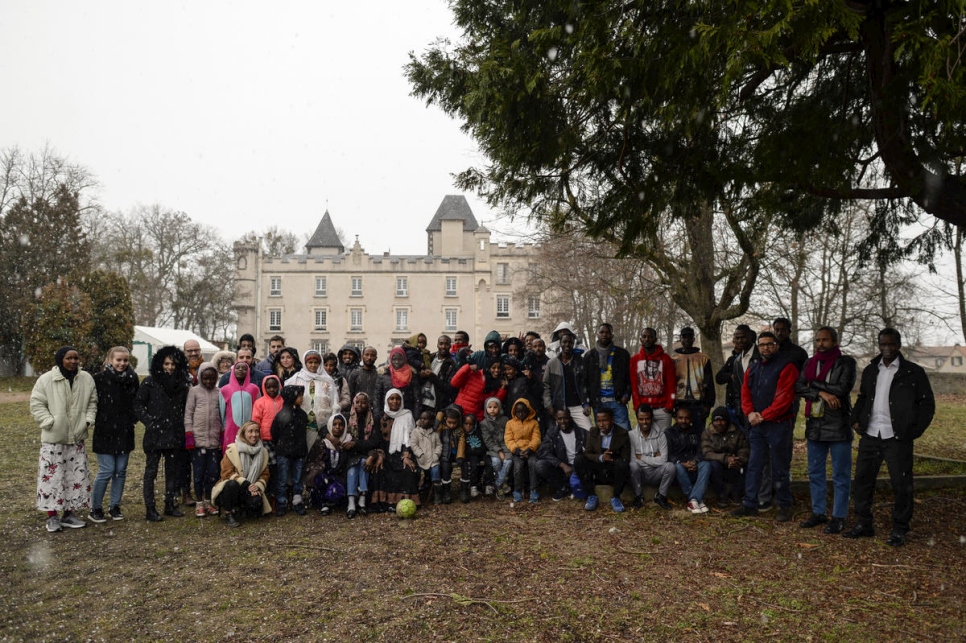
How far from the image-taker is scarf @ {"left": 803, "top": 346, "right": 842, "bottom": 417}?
641 cm

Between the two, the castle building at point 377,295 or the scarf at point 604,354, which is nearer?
the scarf at point 604,354

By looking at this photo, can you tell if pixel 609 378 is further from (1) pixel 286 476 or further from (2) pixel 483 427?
(1) pixel 286 476

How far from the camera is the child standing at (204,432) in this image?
23.6 ft

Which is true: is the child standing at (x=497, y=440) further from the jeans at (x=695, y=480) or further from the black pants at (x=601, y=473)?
the jeans at (x=695, y=480)

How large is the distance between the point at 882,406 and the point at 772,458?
4.02 feet

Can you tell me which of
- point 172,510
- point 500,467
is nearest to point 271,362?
point 172,510

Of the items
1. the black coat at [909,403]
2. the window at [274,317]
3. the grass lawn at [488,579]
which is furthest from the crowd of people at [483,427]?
the window at [274,317]

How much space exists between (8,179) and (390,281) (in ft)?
83.9

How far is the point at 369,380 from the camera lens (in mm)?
8148

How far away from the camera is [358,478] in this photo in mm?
7328

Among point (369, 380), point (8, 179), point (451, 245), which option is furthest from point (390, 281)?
point (369, 380)

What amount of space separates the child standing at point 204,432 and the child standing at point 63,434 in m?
0.92

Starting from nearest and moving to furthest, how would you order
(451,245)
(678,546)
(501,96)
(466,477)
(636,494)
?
1. (501,96)
2. (678,546)
3. (636,494)
4. (466,477)
5. (451,245)

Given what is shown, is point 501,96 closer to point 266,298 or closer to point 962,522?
point 962,522
